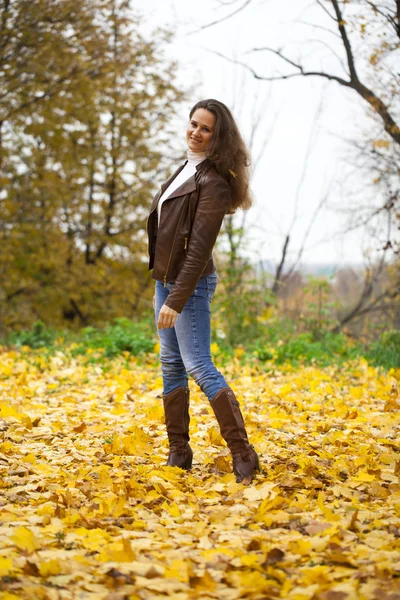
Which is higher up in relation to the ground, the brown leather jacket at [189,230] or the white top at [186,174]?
the white top at [186,174]

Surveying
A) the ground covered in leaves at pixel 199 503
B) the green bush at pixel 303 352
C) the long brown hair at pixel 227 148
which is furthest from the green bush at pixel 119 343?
the long brown hair at pixel 227 148

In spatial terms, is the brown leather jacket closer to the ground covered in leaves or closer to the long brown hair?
the long brown hair

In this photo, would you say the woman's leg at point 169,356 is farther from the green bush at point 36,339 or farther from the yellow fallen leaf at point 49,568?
the green bush at point 36,339

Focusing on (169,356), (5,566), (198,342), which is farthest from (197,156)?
(5,566)

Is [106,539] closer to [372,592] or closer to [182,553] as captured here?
[182,553]

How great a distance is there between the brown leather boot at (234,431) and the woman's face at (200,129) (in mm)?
1318

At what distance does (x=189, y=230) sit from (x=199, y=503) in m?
1.39

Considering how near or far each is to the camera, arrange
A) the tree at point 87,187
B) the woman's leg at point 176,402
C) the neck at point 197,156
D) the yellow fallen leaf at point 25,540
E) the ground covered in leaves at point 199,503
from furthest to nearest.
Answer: the tree at point 87,187
the woman's leg at point 176,402
the neck at point 197,156
the yellow fallen leaf at point 25,540
the ground covered in leaves at point 199,503

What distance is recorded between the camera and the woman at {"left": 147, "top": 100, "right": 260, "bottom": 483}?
11.1 ft

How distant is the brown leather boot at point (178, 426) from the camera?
376 centimetres

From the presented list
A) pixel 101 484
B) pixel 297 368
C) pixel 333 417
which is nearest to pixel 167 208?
pixel 101 484

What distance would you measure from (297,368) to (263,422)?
2.73 meters

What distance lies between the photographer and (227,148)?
137 inches

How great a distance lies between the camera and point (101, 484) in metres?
3.42
